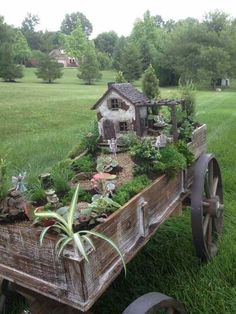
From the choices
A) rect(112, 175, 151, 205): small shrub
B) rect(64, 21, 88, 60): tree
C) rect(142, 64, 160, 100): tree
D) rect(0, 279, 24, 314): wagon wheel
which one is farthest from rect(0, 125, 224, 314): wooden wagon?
rect(64, 21, 88, 60): tree

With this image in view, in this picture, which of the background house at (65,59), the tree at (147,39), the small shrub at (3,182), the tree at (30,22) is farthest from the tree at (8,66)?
the tree at (30,22)

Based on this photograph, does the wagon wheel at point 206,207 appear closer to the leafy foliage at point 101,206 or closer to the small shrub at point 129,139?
the small shrub at point 129,139

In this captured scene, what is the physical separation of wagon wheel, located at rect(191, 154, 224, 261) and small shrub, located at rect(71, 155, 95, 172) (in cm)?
101

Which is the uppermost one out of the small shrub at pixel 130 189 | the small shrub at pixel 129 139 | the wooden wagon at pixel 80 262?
the small shrub at pixel 129 139

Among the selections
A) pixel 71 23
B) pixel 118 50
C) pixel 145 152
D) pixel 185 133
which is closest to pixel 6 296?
pixel 145 152

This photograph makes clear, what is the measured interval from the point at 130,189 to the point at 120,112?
162cm

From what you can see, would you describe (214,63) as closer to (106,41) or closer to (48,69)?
(48,69)

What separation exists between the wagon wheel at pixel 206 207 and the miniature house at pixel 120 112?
951 millimetres

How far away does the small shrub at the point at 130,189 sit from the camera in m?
2.67

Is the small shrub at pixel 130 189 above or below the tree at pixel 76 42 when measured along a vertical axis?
below

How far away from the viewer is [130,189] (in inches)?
111

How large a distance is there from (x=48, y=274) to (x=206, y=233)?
6.54 feet

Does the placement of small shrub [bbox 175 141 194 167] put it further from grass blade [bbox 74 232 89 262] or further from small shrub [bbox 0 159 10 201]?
grass blade [bbox 74 232 89 262]

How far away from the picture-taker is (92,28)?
112438 mm
